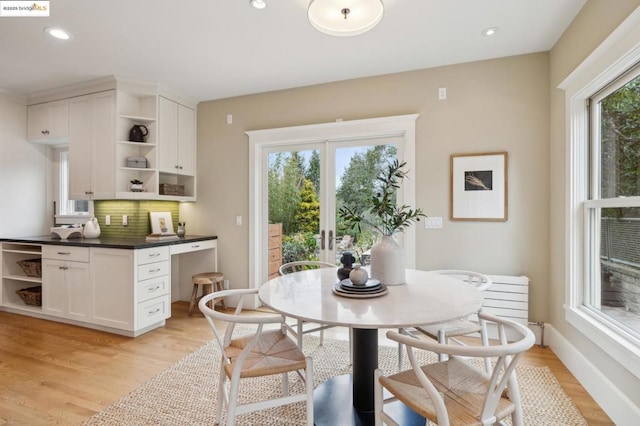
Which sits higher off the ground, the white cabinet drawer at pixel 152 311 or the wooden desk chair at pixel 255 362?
the wooden desk chair at pixel 255 362

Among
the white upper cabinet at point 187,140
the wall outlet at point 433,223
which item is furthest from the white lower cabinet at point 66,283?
the wall outlet at point 433,223

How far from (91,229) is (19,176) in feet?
4.19

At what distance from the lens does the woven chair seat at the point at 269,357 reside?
1.50m

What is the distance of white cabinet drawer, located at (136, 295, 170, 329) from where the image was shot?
10.3ft

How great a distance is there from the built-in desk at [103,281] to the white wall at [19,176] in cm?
39

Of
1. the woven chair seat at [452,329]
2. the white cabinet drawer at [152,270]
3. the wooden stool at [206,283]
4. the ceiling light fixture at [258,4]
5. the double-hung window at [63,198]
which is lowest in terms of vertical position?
the wooden stool at [206,283]

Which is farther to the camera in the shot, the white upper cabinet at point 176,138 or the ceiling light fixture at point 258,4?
the white upper cabinet at point 176,138

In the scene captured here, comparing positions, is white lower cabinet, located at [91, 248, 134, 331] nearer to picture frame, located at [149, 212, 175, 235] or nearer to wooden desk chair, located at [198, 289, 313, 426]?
picture frame, located at [149, 212, 175, 235]

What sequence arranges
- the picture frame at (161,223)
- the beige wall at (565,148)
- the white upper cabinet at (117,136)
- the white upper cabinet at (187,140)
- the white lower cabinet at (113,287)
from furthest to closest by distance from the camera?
the white upper cabinet at (187,140) < the picture frame at (161,223) < the white upper cabinet at (117,136) < the white lower cabinet at (113,287) < the beige wall at (565,148)

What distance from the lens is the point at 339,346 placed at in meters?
2.87

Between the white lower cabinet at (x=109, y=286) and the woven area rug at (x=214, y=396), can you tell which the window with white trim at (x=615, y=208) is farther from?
the white lower cabinet at (x=109, y=286)

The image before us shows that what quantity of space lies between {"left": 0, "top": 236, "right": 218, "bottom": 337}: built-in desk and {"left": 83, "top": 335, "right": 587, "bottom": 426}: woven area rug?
0.87 m

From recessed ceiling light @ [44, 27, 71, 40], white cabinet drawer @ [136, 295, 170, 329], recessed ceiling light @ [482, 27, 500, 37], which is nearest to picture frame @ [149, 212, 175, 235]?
white cabinet drawer @ [136, 295, 170, 329]

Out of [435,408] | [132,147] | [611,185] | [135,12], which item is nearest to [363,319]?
[435,408]
